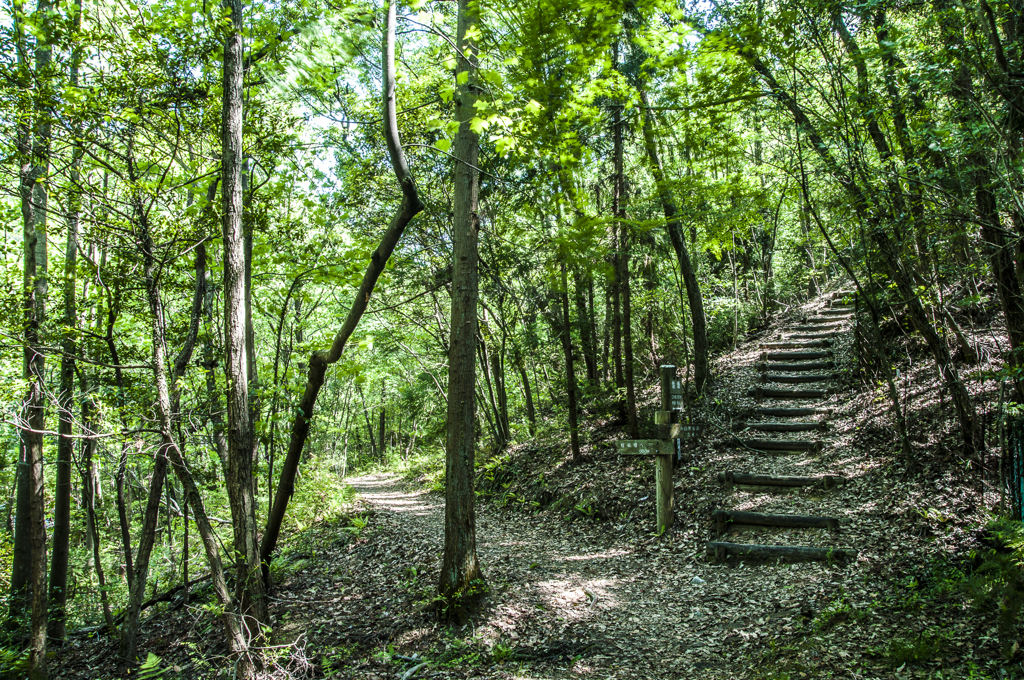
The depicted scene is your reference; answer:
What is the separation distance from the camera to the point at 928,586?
425 centimetres

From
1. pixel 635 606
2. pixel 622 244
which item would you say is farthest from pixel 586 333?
pixel 635 606

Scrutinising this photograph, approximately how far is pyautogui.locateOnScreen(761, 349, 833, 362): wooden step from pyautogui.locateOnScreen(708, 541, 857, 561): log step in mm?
5889

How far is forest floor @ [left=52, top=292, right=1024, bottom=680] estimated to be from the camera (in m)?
3.97

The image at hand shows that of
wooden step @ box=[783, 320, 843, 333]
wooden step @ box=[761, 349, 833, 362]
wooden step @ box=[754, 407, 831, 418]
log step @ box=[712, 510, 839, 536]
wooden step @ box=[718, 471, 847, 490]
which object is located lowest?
log step @ box=[712, 510, 839, 536]

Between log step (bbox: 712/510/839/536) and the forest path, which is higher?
log step (bbox: 712/510/839/536)

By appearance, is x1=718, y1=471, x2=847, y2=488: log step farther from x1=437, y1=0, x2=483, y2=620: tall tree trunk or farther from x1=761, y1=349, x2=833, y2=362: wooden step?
x1=761, y1=349, x2=833, y2=362: wooden step


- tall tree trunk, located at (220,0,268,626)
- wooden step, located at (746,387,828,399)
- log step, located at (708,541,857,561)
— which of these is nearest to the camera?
tall tree trunk, located at (220,0,268,626)

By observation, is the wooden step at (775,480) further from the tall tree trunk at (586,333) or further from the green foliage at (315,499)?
the green foliage at (315,499)

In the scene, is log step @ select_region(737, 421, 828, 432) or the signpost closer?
the signpost

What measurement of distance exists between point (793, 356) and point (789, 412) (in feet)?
8.46

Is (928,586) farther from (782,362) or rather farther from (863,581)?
(782,362)

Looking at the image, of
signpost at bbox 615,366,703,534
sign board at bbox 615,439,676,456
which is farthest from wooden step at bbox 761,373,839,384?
sign board at bbox 615,439,676,456

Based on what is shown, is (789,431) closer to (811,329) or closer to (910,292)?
(910,292)

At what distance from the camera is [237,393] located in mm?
4871
